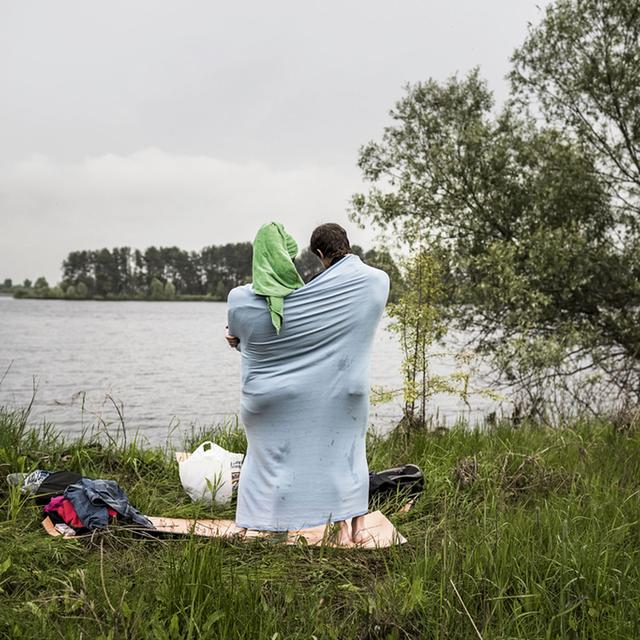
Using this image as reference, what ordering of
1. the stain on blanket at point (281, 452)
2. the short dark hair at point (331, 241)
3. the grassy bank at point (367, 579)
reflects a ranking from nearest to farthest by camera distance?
the grassy bank at point (367, 579) < the stain on blanket at point (281, 452) < the short dark hair at point (331, 241)

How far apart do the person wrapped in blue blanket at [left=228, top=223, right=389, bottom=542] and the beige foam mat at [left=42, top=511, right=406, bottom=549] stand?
9 cm

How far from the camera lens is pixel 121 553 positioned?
424cm

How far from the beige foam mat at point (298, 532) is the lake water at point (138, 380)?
5.33 feet

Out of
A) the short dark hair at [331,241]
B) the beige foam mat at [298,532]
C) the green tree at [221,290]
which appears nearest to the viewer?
the beige foam mat at [298,532]

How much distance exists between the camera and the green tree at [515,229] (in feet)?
35.3

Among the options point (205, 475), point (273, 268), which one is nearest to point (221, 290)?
point (205, 475)

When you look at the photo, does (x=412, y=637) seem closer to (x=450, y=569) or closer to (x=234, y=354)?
(x=450, y=569)

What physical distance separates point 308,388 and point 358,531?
954 mm

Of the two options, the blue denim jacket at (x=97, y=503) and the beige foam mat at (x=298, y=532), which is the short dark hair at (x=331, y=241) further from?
the blue denim jacket at (x=97, y=503)

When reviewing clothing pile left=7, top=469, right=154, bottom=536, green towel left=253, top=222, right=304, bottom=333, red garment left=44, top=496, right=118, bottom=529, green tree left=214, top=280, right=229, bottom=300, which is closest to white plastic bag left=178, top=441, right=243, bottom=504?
clothing pile left=7, top=469, right=154, bottom=536

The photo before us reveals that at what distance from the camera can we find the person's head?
16.2ft

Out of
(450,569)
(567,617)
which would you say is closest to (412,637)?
(450,569)

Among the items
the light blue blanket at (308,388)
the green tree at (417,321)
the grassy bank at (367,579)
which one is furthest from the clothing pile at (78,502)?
the green tree at (417,321)

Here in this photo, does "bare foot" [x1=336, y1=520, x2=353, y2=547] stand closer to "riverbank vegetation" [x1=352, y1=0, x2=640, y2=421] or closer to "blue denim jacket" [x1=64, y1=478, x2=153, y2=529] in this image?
"blue denim jacket" [x1=64, y1=478, x2=153, y2=529]
